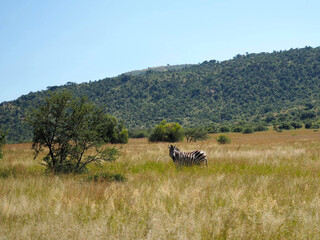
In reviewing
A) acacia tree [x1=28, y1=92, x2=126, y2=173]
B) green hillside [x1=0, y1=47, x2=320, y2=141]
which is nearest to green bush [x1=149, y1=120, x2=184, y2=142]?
acacia tree [x1=28, y1=92, x2=126, y2=173]

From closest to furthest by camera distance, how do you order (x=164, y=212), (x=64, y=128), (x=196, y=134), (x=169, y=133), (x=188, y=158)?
(x=164, y=212) < (x=64, y=128) < (x=188, y=158) < (x=169, y=133) < (x=196, y=134)

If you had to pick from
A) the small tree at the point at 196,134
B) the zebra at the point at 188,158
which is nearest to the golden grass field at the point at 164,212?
the zebra at the point at 188,158

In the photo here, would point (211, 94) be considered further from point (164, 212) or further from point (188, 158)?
point (164, 212)

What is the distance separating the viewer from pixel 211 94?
530ft

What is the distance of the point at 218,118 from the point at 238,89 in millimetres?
41008

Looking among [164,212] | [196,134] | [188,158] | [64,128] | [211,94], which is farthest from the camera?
[211,94]

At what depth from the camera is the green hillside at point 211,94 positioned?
421ft

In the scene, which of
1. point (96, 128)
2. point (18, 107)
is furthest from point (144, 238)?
point (18, 107)

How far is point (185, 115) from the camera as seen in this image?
463ft

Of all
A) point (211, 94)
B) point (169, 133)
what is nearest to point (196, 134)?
point (169, 133)

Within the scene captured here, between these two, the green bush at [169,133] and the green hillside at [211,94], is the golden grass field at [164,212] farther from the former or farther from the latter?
the green hillside at [211,94]

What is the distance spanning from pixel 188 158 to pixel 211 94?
15322 centimetres

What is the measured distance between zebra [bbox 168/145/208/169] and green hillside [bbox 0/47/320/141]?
105 m

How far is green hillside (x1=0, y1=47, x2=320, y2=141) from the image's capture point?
128 m
